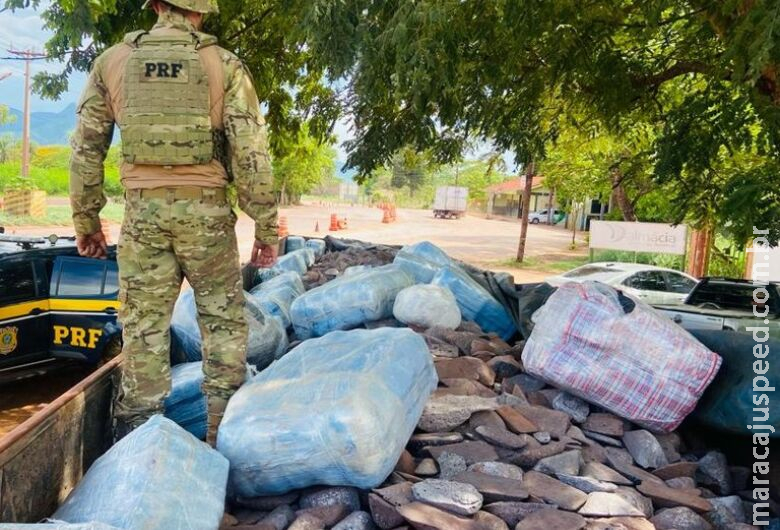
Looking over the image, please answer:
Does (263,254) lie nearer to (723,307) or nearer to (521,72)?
(521,72)

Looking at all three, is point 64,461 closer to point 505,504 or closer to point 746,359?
point 505,504

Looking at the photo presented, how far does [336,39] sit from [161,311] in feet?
4.60

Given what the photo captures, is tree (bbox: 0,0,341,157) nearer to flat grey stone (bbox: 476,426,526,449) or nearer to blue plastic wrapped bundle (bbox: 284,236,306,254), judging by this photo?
blue plastic wrapped bundle (bbox: 284,236,306,254)

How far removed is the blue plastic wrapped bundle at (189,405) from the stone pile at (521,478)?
57cm

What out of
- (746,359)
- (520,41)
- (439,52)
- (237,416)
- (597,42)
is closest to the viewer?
(237,416)

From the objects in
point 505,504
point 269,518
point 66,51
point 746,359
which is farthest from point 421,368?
point 66,51

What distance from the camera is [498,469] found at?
2275 mm

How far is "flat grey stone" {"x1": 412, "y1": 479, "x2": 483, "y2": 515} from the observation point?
196 centimetres

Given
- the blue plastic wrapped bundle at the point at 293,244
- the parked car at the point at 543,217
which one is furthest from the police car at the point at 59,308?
the parked car at the point at 543,217

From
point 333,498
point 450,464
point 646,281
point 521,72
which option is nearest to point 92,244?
point 333,498

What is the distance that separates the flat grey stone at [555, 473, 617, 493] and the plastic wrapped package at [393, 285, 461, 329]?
1524 millimetres

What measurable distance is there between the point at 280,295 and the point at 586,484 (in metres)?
2.48

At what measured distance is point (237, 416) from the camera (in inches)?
84.0

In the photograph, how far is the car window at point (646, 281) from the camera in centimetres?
908
